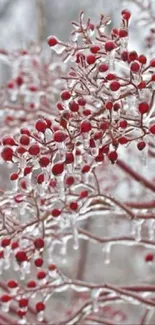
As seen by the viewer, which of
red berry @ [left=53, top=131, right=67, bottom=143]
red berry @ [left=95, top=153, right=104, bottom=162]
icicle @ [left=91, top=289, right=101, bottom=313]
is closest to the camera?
red berry @ [left=53, top=131, right=67, bottom=143]

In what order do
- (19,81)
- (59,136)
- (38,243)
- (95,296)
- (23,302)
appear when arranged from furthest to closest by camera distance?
(19,81), (95,296), (23,302), (38,243), (59,136)

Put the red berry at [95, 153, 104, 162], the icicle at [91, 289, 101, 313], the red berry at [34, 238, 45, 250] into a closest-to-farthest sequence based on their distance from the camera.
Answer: the red berry at [95, 153, 104, 162] → the red berry at [34, 238, 45, 250] → the icicle at [91, 289, 101, 313]

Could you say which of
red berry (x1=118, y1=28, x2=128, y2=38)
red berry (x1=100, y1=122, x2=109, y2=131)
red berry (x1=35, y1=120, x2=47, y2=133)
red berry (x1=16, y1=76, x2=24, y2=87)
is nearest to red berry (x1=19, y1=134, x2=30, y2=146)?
red berry (x1=35, y1=120, x2=47, y2=133)

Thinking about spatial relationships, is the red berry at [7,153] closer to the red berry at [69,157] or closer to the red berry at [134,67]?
the red berry at [69,157]

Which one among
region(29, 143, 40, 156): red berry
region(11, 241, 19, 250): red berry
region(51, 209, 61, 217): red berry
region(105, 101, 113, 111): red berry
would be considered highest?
region(105, 101, 113, 111): red berry

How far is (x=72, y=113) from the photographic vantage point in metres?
1.02

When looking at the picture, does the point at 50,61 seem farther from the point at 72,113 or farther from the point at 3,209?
the point at 72,113

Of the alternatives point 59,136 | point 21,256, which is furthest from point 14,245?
point 59,136

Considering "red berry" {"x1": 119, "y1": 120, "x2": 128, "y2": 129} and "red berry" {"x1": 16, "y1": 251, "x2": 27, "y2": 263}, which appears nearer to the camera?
"red berry" {"x1": 119, "y1": 120, "x2": 128, "y2": 129}

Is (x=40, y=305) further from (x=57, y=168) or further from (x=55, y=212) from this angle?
(x=57, y=168)

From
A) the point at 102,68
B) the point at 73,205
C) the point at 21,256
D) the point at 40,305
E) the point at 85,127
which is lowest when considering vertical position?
the point at 40,305

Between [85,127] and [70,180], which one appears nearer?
[85,127]

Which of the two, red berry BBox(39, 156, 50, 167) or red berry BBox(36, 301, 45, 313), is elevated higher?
red berry BBox(39, 156, 50, 167)

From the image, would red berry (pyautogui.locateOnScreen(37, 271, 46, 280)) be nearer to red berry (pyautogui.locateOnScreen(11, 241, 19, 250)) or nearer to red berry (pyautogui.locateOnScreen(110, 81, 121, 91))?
red berry (pyautogui.locateOnScreen(11, 241, 19, 250))
